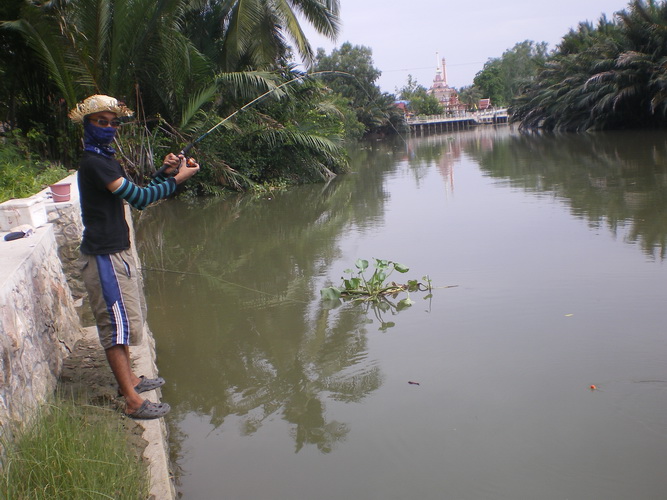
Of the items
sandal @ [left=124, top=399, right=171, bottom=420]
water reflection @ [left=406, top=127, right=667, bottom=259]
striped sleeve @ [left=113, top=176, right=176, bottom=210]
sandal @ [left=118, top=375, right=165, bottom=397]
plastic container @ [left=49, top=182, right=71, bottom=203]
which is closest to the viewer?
striped sleeve @ [left=113, top=176, right=176, bottom=210]

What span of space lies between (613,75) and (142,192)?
32.3 m

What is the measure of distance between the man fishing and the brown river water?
71cm

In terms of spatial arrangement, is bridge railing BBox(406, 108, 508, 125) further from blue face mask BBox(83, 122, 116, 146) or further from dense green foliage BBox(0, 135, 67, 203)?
blue face mask BBox(83, 122, 116, 146)

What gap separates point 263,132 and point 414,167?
6780 mm

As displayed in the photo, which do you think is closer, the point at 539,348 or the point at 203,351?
the point at 539,348

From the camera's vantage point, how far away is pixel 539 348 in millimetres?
4602

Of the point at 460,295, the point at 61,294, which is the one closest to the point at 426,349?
the point at 460,295

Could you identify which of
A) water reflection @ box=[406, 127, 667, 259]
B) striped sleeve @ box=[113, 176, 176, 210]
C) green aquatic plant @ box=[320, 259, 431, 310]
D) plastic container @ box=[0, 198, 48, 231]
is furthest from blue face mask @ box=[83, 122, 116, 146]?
water reflection @ box=[406, 127, 667, 259]

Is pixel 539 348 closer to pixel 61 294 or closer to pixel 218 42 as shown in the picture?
pixel 61 294

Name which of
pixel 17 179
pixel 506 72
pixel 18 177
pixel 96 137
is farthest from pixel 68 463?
pixel 506 72

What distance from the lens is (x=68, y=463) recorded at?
2396mm

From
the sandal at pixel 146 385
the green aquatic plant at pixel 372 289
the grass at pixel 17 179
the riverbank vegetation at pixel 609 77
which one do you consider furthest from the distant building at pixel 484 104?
the sandal at pixel 146 385

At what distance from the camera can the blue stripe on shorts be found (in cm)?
314

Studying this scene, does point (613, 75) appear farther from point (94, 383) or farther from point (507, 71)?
point (507, 71)
